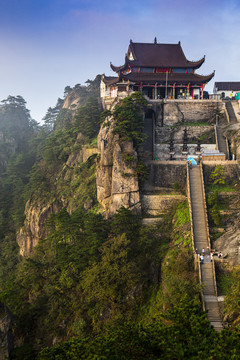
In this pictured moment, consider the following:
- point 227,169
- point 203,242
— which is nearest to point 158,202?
point 203,242

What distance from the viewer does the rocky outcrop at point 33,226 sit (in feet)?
144

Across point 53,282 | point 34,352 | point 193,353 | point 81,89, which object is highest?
point 81,89

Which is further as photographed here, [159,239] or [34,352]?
[159,239]

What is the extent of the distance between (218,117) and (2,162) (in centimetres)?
3829

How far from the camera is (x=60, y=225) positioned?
33.2 meters

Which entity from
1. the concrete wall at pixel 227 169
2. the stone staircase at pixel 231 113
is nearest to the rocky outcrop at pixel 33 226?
the concrete wall at pixel 227 169

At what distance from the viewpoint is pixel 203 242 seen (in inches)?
1151

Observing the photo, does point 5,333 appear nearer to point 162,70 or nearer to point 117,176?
point 117,176

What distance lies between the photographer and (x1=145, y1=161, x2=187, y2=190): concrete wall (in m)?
36.3

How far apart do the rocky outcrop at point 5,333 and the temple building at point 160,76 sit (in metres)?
29.9

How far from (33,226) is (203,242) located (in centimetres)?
2367

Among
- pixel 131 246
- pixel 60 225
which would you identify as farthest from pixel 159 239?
pixel 60 225

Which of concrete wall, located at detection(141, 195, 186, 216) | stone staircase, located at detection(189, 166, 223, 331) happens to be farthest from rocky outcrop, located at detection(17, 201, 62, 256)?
stone staircase, located at detection(189, 166, 223, 331)

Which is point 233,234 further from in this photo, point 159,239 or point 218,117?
point 218,117
